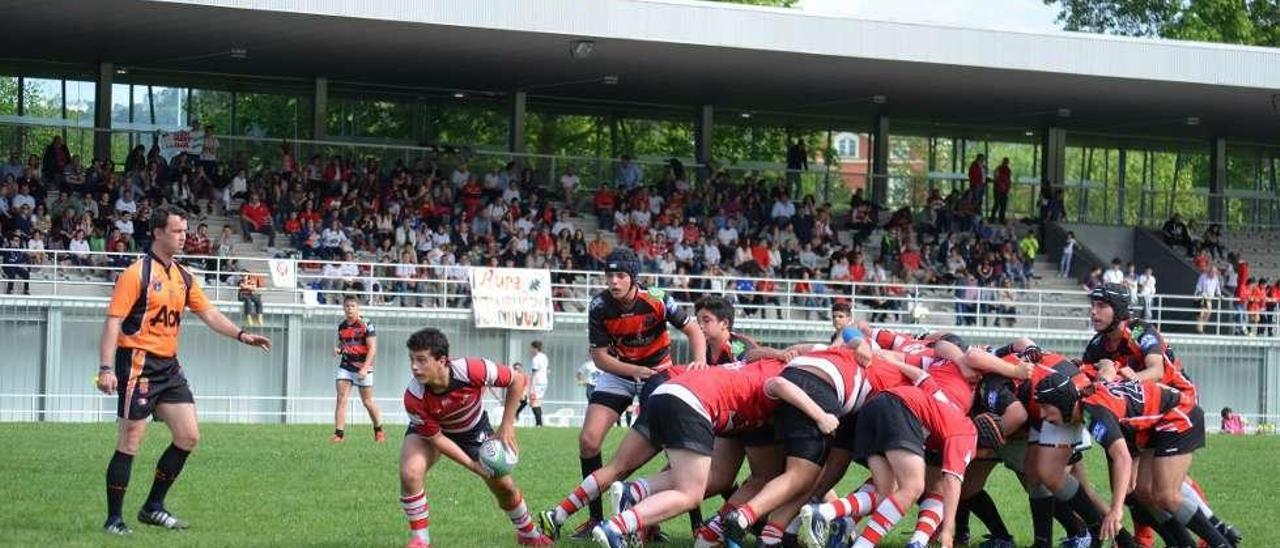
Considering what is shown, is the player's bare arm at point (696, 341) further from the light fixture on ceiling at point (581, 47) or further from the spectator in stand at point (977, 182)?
the spectator in stand at point (977, 182)

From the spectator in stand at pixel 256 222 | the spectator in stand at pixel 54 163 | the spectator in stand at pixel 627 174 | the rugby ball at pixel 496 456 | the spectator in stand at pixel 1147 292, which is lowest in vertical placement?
the rugby ball at pixel 496 456

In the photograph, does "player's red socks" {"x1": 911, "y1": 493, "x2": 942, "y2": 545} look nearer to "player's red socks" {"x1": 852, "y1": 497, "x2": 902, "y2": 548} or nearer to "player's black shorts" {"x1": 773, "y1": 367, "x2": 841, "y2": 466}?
"player's red socks" {"x1": 852, "y1": 497, "x2": 902, "y2": 548}

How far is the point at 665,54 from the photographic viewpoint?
34.9 metres

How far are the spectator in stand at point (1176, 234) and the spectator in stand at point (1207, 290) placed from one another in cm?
306

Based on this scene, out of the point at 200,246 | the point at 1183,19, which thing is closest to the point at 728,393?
the point at 200,246

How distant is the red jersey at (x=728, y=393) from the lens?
422 inches

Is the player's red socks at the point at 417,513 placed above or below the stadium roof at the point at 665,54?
below

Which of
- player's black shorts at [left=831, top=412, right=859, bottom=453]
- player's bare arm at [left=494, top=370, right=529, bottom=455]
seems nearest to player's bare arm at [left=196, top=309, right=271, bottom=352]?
player's bare arm at [left=494, top=370, right=529, bottom=455]

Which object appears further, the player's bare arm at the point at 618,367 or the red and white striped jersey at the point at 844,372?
the player's bare arm at the point at 618,367

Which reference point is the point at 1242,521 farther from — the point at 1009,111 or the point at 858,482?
the point at 1009,111

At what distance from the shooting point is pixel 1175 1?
206 feet

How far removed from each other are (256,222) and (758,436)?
886 inches

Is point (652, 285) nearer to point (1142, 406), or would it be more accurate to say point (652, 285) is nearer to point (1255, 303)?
point (1255, 303)

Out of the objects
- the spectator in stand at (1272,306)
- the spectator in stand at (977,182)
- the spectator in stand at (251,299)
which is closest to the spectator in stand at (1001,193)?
the spectator in stand at (977,182)
